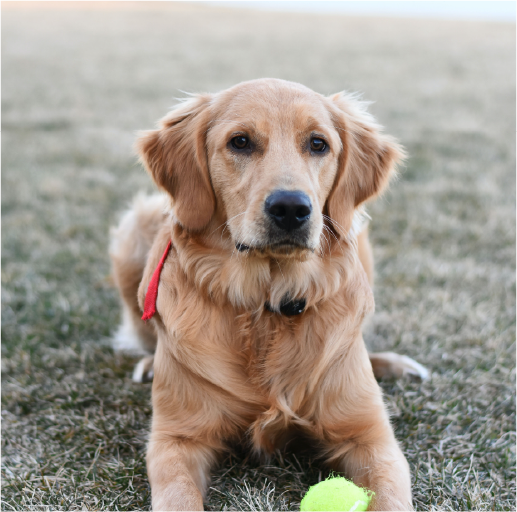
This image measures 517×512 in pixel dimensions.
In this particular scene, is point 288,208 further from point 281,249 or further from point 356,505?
point 356,505

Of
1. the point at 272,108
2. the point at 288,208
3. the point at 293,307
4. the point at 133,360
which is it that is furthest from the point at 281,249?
the point at 133,360

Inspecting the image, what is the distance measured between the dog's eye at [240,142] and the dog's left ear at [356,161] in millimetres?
467

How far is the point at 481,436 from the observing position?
2703 mm

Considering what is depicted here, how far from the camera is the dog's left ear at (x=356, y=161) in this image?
8.76 ft

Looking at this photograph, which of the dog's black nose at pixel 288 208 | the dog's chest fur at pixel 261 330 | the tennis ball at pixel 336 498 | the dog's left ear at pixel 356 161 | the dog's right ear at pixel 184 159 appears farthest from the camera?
the dog's left ear at pixel 356 161

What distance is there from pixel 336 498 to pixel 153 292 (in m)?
1.17

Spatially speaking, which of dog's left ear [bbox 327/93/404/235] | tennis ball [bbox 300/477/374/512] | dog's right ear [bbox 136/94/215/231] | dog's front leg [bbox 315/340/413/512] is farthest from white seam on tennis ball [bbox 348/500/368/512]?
dog's right ear [bbox 136/94/215/231]

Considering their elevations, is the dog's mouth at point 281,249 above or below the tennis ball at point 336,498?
above

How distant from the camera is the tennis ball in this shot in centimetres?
200

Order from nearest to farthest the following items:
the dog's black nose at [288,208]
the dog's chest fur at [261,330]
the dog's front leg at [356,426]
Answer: the dog's black nose at [288,208] < the dog's front leg at [356,426] < the dog's chest fur at [261,330]

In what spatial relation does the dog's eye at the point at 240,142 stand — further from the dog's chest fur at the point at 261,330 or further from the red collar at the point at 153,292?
the red collar at the point at 153,292

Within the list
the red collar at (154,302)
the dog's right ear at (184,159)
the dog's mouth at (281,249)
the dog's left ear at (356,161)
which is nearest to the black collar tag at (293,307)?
the red collar at (154,302)

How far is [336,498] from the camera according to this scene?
2.02 meters

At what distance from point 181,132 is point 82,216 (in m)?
3.05
